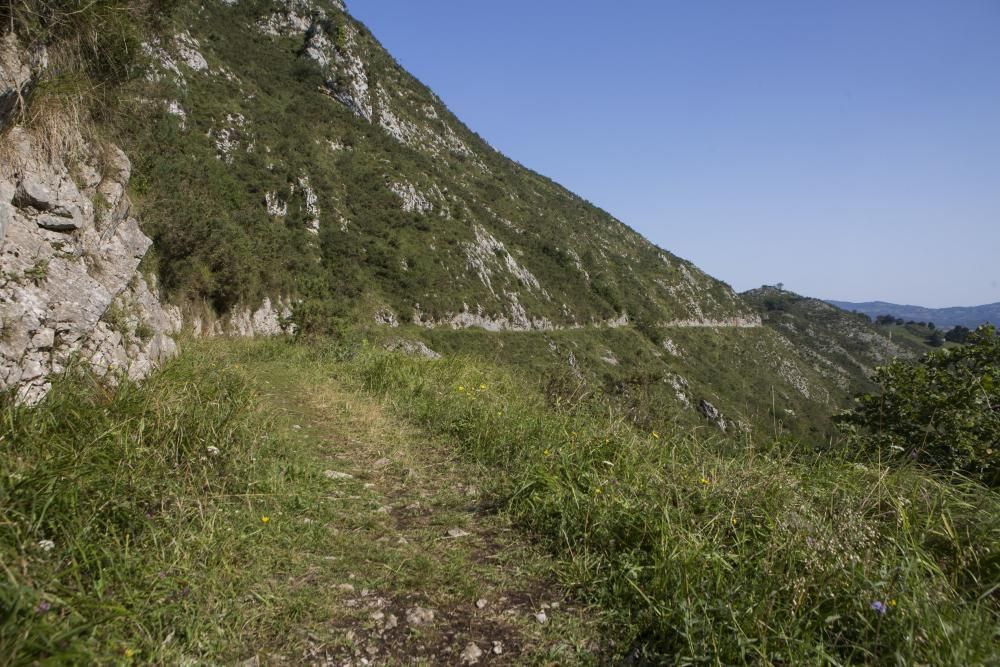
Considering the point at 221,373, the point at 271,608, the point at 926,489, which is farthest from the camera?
the point at 221,373

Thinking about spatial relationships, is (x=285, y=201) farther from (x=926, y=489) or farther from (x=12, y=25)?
(x=926, y=489)

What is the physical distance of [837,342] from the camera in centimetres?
14600

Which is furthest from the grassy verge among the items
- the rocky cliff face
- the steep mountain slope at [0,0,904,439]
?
the steep mountain slope at [0,0,904,439]

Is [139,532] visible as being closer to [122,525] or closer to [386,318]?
[122,525]

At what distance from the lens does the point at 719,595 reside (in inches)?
98.0

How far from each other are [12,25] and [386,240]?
5301cm

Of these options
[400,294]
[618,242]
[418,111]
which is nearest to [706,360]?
[618,242]

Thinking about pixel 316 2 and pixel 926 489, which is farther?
pixel 316 2

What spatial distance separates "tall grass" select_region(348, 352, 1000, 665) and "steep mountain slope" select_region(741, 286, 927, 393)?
122862 mm

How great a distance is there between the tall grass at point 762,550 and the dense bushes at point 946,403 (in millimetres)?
2495

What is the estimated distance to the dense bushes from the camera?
20.3 ft

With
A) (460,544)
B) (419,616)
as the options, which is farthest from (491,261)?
(419,616)

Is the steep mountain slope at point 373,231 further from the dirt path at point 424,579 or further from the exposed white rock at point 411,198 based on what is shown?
the dirt path at point 424,579

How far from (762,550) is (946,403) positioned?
769cm
